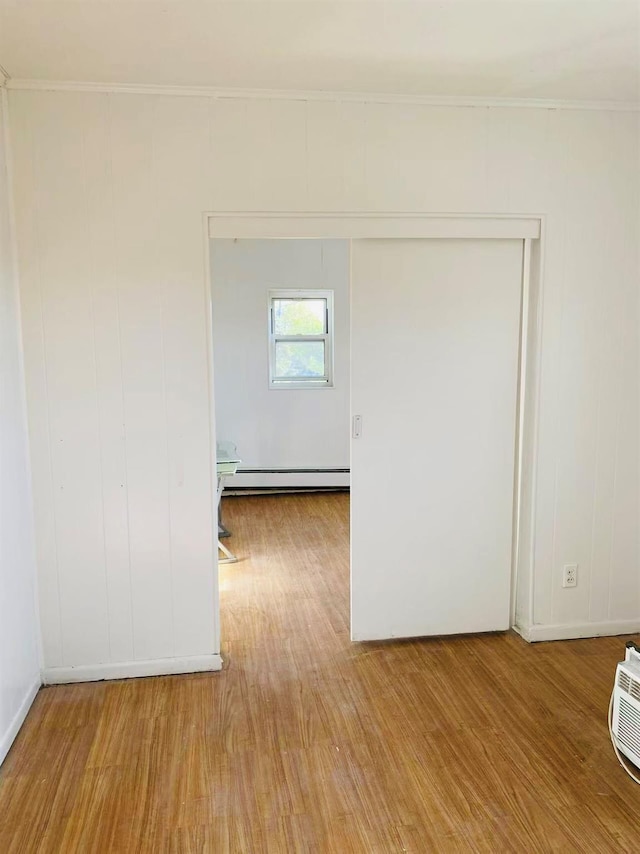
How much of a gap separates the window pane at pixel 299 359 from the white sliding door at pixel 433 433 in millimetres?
3294

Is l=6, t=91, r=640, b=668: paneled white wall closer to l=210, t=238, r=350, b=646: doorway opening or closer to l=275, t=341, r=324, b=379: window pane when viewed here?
l=210, t=238, r=350, b=646: doorway opening

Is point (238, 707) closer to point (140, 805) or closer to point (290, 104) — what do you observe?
point (140, 805)

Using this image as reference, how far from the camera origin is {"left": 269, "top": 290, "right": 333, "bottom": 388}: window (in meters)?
6.22

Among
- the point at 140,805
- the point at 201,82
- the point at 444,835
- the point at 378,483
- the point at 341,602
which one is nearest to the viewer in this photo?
the point at 444,835

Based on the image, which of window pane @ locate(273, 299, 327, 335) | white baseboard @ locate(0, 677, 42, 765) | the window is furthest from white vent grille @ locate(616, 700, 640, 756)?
window pane @ locate(273, 299, 327, 335)

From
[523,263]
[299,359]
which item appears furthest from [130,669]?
[299,359]

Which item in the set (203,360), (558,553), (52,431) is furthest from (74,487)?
(558,553)

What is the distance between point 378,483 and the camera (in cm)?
312

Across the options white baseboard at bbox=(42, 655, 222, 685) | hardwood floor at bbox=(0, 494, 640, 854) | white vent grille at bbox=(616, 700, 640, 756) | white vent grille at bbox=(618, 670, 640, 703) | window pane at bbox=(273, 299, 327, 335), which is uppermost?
window pane at bbox=(273, 299, 327, 335)

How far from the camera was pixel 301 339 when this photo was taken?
6.28 metres

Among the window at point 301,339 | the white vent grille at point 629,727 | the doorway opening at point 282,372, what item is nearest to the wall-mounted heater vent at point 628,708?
the white vent grille at point 629,727

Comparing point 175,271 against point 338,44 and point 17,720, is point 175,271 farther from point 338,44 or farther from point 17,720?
point 17,720

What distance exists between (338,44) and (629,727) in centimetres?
264

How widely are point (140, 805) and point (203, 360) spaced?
1.71m
